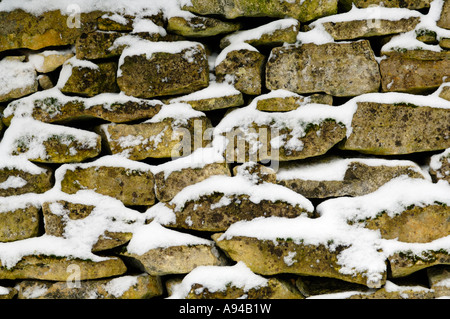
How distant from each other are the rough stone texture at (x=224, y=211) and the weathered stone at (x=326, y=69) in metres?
0.63

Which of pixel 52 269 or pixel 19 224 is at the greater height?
pixel 19 224

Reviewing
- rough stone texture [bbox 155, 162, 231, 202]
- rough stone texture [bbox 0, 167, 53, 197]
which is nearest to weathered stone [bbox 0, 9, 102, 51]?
rough stone texture [bbox 0, 167, 53, 197]

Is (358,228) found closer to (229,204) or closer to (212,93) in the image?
(229,204)

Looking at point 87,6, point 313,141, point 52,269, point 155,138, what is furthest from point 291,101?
point 52,269

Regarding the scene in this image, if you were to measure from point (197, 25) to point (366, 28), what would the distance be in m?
0.90

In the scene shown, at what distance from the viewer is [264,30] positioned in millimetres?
2213

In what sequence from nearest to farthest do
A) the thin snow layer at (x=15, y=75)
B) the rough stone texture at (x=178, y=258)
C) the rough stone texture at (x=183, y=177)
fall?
1. the rough stone texture at (x=178, y=258)
2. the rough stone texture at (x=183, y=177)
3. the thin snow layer at (x=15, y=75)

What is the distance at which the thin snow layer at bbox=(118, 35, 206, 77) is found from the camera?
86.8 inches

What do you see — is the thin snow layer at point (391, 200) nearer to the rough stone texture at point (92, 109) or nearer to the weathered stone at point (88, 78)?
the rough stone texture at point (92, 109)

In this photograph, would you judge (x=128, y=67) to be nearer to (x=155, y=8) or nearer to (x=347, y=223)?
(x=155, y=8)

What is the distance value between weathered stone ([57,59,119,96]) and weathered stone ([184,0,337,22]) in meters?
0.59

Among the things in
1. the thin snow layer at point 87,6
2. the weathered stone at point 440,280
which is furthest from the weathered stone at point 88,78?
the weathered stone at point 440,280

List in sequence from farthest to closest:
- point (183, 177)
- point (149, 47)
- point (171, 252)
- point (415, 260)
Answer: point (149, 47), point (183, 177), point (171, 252), point (415, 260)

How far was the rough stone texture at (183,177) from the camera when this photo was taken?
211 cm
